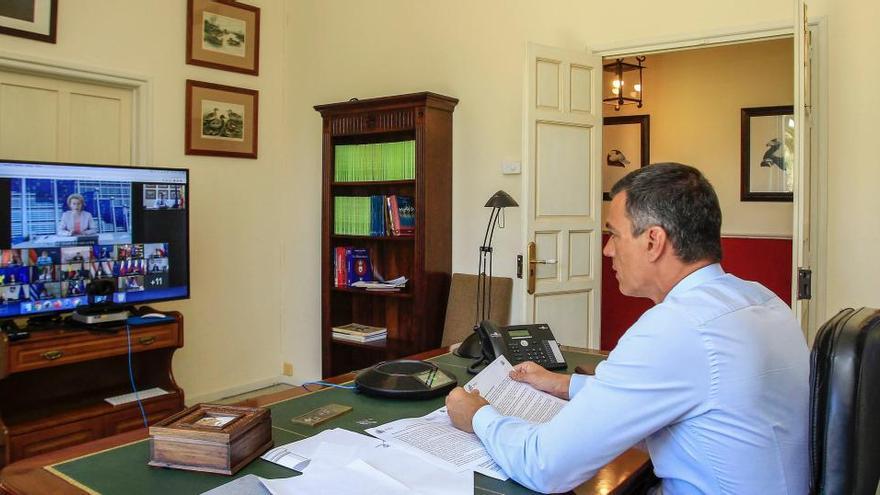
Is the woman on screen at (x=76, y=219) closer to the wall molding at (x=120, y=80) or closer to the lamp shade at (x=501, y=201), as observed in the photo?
the wall molding at (x=120, y=80)

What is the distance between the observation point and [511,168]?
4066 mm

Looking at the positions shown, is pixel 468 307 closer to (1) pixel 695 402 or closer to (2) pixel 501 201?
(2) pixel 501 201

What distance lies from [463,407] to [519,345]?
2.10 feet

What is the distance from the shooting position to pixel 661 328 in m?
1.23

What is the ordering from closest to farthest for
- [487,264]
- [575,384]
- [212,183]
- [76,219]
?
1. [575,384]
2. [76,219]
3. [487,264]
4. [212,183]

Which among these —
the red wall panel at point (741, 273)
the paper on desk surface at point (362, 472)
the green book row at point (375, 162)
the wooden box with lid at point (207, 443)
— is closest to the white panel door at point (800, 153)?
the red wall panel at point (741, 273)

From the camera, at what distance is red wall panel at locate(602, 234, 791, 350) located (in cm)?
502

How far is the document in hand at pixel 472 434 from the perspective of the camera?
1360 millimetres

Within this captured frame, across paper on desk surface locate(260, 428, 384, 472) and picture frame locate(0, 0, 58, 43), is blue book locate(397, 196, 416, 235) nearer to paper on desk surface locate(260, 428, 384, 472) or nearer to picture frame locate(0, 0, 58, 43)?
picture frame locate(0, 0, 58, 43)

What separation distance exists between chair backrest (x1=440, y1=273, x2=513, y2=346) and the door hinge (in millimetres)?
1572

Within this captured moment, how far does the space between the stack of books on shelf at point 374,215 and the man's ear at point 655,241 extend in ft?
9.51

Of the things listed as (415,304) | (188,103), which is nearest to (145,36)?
(188,103)

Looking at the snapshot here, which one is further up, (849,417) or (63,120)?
(63,120)

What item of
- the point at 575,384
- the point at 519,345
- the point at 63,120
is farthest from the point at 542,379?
the point at 63,120
